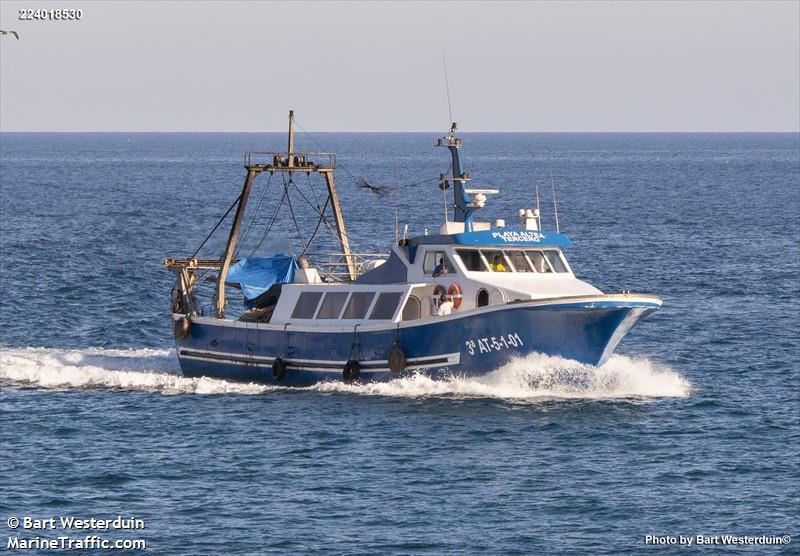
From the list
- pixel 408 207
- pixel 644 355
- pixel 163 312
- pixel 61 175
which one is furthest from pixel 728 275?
pixel 61 175

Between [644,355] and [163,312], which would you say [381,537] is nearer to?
[644,355]

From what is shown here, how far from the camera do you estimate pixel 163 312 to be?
64125mm

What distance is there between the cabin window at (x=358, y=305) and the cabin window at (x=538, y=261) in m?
4.95

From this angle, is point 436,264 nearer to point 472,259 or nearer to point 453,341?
point 472,259

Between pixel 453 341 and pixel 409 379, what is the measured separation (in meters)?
1.86

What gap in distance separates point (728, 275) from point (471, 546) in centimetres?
4845

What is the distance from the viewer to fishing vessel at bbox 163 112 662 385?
4228 cm

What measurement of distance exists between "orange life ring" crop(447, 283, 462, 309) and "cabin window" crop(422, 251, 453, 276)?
2.03ft

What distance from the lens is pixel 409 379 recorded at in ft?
144

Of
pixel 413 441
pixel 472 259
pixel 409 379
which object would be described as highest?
pixel 472 259

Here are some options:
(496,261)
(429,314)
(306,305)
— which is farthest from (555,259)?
(306,305)

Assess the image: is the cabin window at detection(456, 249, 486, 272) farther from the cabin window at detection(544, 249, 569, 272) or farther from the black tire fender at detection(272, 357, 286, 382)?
the black tire fender at detection(272, 357, 286, 382)

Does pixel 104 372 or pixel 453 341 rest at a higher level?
pixel 453 341

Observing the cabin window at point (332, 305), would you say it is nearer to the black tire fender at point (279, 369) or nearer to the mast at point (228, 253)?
the black tire fender at point (279, 369)
